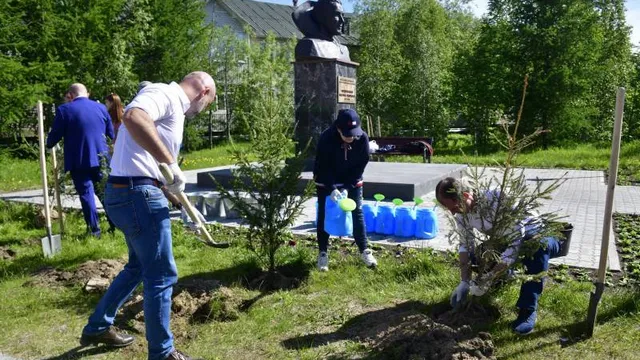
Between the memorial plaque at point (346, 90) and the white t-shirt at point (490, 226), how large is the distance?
6.58 meters

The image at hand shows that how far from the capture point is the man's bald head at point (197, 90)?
10.4 ft

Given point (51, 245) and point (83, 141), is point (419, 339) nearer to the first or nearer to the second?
point (51, 245)

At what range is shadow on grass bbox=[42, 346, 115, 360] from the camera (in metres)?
3.40

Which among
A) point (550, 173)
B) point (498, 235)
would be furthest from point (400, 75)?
point (498, 235)

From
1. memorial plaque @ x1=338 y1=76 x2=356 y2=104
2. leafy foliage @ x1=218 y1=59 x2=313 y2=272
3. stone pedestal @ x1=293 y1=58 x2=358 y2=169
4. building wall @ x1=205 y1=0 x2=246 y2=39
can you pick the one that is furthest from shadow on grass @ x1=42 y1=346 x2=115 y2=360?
building wall @ x1=205 y1=0 x2=246 y2=39

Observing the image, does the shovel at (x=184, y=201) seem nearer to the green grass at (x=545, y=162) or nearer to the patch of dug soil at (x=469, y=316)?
the patch of dug soil at (x=469, y=316)

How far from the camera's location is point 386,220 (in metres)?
Result: 6.44

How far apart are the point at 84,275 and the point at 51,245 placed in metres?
1.07

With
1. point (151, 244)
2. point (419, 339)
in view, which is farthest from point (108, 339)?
point (419, 339)

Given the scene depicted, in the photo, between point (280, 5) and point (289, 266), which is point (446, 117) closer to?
point (289, 266)

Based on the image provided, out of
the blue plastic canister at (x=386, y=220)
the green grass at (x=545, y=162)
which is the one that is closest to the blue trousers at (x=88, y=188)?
the blue plastic canister at (x=386, y=220)

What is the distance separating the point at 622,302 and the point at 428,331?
163 centimetres

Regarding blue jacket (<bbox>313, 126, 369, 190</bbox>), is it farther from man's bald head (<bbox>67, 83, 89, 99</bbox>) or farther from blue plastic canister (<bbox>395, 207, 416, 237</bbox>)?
Result: man's bald head (<bbox>67, 83, 89, 99</bbox>)

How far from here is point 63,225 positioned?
6.45m
